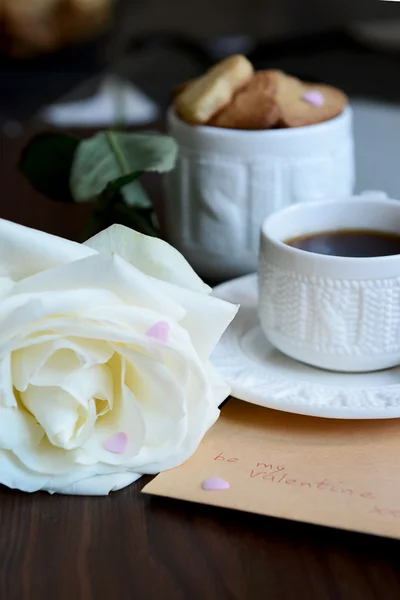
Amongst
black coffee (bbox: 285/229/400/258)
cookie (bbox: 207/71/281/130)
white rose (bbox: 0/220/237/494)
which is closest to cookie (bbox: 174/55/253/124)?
cookie (bbox: 207/71/281/130)

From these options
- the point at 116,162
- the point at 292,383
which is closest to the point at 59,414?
the point at 292,383

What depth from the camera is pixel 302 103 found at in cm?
62

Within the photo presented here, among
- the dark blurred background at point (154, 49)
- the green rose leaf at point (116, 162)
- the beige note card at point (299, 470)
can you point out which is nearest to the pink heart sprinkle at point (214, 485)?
the beige note card at point (299, 470)

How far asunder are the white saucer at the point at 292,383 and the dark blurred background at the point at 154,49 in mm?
605

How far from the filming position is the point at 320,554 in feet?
1.16

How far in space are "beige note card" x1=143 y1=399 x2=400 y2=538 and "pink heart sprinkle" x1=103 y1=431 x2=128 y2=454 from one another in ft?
0.07

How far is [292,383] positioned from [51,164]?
30 cm

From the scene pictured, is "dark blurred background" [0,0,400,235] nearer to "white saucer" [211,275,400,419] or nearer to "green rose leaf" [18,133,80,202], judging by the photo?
"green rose leaf" [18,133,80,202]

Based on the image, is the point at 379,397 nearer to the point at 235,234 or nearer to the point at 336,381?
the point at 336,381

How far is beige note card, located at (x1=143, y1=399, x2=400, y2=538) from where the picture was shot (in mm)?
368

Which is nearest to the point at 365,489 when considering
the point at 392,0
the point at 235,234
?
the point at 235,234

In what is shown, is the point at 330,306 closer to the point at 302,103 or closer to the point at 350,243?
the point at 350,243

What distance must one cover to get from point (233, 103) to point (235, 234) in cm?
10

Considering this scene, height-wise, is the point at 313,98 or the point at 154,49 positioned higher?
the point at 313,98
